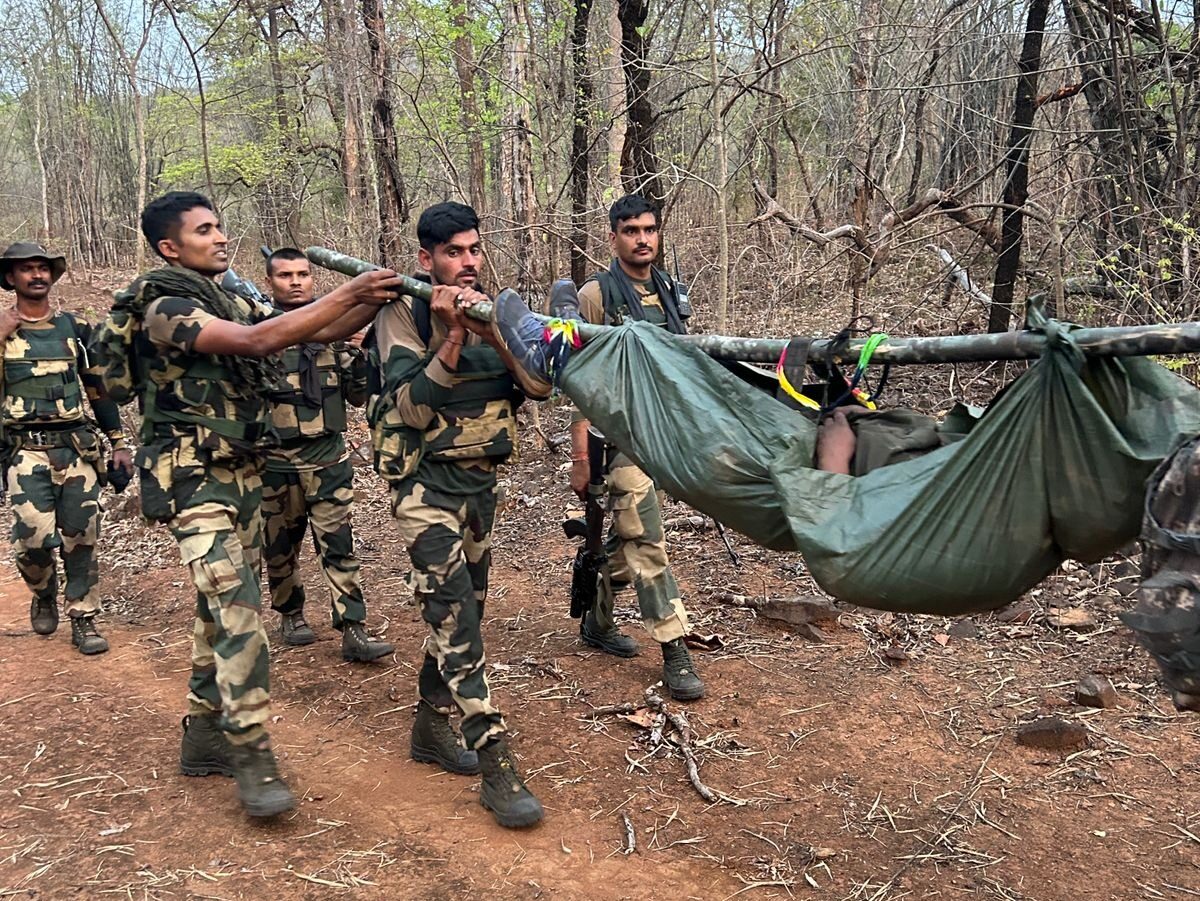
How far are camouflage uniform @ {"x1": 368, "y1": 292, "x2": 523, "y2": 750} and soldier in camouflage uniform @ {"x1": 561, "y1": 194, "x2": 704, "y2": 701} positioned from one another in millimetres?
836

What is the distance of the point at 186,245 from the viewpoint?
11.1 feet

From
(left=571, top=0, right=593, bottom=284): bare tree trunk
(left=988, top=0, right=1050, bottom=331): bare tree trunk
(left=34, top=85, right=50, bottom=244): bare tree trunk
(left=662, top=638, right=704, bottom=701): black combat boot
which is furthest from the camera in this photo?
(left=34, top=85, right=50, bottom=244): bare tree trunk

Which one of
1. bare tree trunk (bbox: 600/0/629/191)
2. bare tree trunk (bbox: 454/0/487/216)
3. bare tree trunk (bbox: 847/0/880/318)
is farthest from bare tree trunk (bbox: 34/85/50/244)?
bare tree trunk (bbox: 847/0/880/318)

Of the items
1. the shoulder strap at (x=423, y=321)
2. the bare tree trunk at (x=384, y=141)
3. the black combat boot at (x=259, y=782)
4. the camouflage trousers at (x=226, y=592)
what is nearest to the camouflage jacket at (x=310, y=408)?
the camouflage trousers at (x=226, y=592)

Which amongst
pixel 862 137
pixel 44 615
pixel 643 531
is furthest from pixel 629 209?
pixel 44 615

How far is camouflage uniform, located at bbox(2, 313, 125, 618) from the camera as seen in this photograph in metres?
4.98

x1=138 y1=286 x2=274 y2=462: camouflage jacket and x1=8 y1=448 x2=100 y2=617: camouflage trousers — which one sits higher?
x1=138 y1=286 x2=274 y2=462: camouflage jacket

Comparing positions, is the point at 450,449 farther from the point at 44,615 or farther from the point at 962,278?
the point at 962,278

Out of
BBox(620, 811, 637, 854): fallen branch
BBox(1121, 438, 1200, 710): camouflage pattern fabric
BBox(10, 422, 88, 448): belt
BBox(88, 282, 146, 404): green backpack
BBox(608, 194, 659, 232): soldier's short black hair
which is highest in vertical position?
BBox(608, 194, 659, 232): soldier's short black hair

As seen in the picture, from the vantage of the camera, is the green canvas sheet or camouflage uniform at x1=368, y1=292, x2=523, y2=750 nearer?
the green canvas sheet

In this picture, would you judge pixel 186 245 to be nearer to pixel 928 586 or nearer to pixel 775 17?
pixel 928 586

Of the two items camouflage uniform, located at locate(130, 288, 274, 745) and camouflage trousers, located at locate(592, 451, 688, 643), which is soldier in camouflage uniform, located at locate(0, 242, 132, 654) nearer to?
camouflage uniform, located at locate(130, 288, 274, 745)

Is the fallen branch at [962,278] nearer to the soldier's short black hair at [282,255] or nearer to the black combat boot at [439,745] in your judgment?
the soldier's short black hair at [282,255]

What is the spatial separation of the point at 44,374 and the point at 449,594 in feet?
10.7
